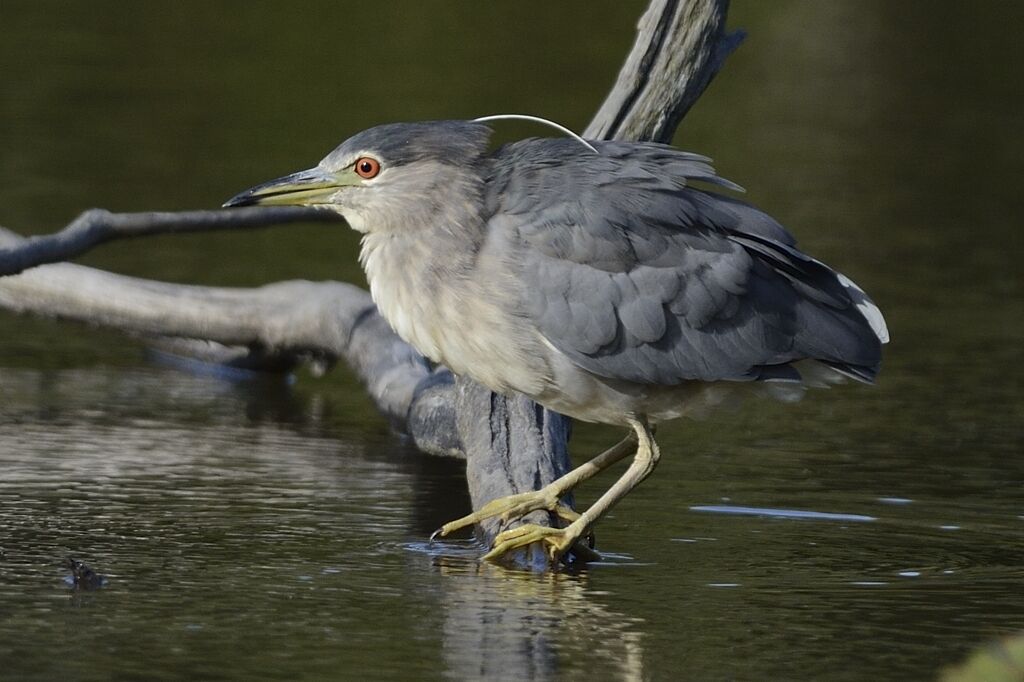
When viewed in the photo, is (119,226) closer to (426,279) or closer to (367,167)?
(367,167)

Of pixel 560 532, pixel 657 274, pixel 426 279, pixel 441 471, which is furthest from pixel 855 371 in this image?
pixel 441 471

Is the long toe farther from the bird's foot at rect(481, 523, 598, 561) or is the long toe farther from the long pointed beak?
the long pointed beak

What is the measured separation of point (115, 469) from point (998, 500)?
3.54m

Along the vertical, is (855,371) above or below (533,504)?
above

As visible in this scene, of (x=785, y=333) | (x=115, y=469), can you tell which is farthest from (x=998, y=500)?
(x=115, y=469)

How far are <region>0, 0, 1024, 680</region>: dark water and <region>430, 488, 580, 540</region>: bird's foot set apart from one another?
0.18 m

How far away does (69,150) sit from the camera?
14797 millimetres

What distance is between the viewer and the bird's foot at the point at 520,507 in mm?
6594

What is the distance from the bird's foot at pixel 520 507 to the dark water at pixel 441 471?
0.18m

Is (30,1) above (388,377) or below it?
above

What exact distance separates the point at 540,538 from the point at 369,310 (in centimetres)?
314

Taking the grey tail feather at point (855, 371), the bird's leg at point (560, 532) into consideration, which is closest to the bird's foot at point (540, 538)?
the bird's leg at point (560, 532)

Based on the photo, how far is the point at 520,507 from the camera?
21.6 ft

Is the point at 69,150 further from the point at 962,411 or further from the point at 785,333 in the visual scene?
the point at 785,333
